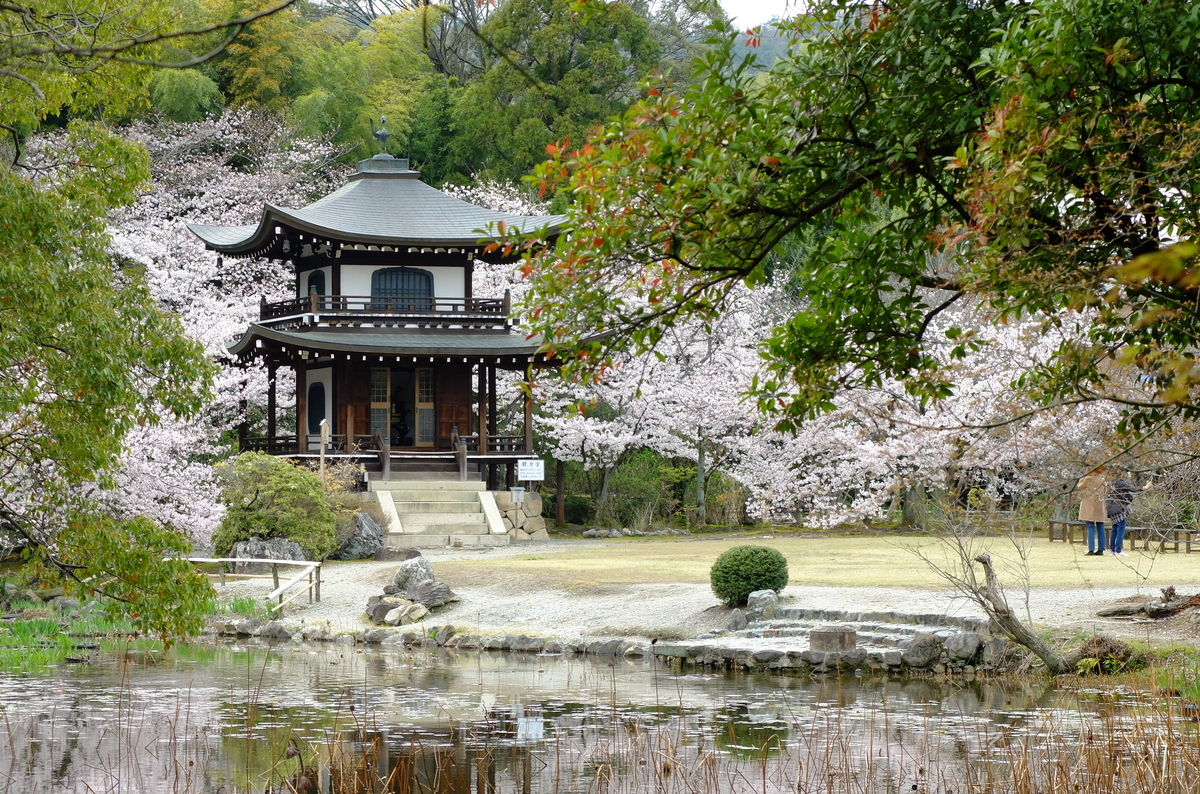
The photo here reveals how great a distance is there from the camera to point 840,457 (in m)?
31.4

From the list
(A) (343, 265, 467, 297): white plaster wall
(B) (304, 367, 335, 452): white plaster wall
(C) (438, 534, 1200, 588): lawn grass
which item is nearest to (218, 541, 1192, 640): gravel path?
(C) (438, 534, 1200, 588): lawn grass

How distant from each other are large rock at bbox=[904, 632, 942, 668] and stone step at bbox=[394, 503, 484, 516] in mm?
15771

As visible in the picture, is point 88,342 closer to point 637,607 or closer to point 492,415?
point 637,607

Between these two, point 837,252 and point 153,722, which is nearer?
point 837,252

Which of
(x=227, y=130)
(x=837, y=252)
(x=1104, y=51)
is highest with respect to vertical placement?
(x=227, y=130)

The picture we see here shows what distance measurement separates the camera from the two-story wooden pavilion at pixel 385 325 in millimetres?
29484

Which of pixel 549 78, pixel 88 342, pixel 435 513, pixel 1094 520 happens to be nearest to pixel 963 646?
pixel 1094 520

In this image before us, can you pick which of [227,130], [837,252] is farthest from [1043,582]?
[227,130]

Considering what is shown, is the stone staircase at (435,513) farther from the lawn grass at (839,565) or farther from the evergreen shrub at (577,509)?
the evergreen shrub at (577,509)

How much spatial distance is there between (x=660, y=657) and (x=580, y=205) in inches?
364

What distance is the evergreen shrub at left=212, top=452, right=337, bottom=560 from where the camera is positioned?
2194 cm

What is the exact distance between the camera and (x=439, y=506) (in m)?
27.9

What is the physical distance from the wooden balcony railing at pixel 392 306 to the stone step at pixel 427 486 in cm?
431

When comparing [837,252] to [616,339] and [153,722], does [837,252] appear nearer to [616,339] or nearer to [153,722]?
[616,339]
